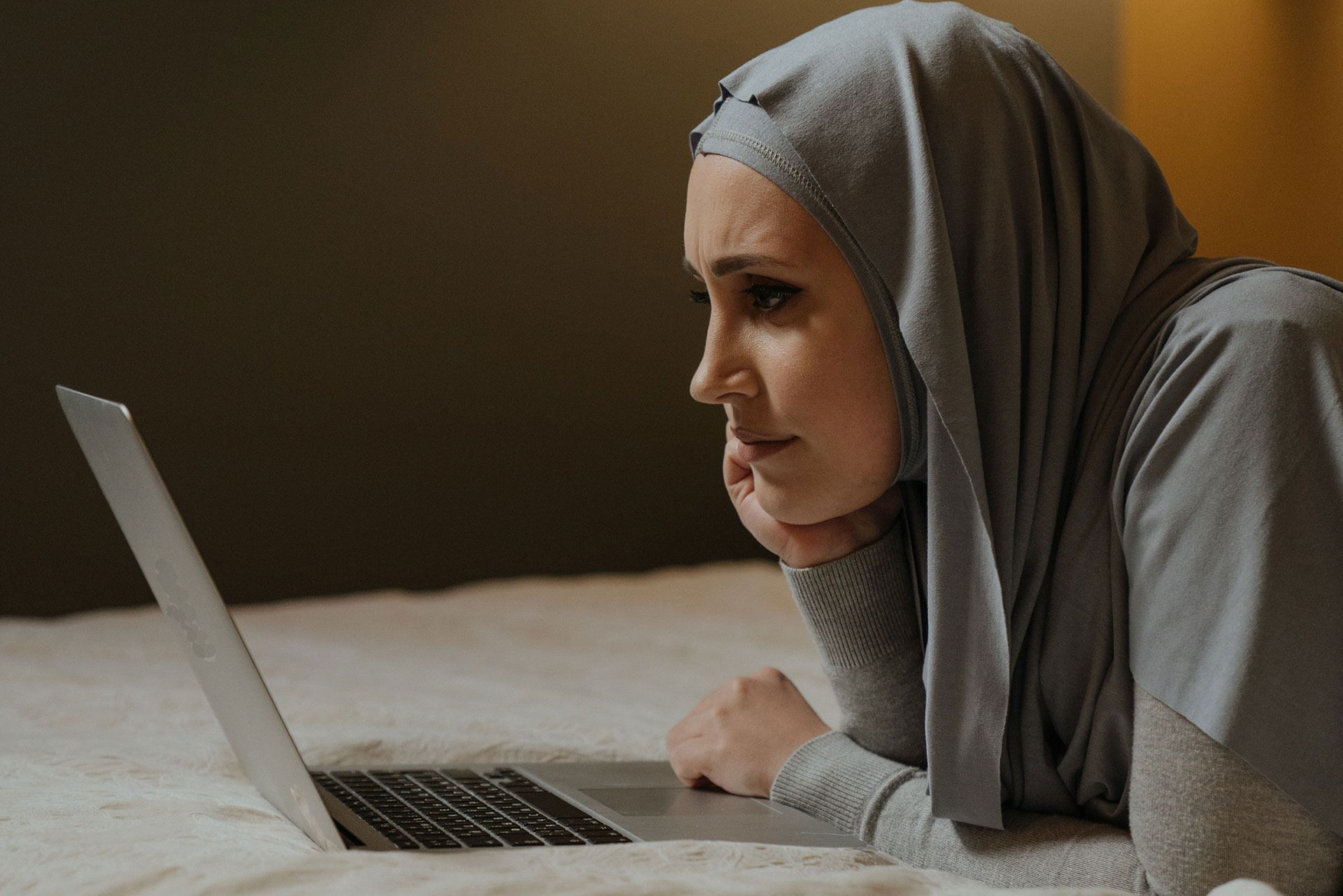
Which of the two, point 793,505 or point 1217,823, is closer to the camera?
point 1217,823

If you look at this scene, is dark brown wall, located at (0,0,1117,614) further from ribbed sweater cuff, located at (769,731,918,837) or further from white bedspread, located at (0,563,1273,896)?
ribbed sweater cuff, located at (769,731,918,837)

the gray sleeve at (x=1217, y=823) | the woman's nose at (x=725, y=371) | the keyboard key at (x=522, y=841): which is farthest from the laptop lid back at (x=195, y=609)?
the gray sleeve at (x=1217, y=823)

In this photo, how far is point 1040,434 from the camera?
95 centimetres

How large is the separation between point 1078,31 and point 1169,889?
2501 mm

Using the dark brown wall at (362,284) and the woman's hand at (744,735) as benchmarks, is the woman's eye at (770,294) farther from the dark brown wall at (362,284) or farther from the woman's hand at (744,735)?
the dark brown wall at (362,284)

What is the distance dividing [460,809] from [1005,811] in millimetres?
435

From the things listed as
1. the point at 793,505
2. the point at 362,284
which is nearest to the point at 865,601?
the point at 793,505

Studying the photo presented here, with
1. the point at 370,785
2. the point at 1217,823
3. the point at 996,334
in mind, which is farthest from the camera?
the point at 370,785

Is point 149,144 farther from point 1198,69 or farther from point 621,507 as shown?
point 1198,69

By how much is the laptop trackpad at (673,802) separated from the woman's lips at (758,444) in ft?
1.00

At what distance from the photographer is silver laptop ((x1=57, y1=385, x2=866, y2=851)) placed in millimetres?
891

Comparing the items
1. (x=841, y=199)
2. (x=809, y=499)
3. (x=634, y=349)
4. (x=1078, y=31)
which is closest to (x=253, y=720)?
(x=809, y=499)

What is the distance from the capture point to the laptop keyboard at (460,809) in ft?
3.18

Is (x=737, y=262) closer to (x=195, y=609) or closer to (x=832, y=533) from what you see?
(x=832, y=533)
